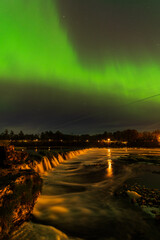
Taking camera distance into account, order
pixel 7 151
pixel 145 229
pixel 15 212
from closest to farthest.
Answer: pixel 15 212, pixel 145 229, pixel 7 151

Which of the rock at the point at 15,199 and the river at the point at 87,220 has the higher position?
the rock at the point at 15,199

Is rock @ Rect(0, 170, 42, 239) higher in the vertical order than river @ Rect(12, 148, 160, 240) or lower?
higher

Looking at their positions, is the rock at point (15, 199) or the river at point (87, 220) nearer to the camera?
the rock at point (15, 199)

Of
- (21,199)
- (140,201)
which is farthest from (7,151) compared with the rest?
(140,201)

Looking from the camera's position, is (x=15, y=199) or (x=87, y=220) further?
(x=87, y=220)

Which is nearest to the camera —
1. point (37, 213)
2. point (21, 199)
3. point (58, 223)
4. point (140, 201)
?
point (21, 199)

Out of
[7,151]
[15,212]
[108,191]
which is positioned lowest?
[108,191]

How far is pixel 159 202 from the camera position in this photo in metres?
7.46

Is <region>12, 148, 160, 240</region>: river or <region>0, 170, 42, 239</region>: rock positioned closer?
<region>0, 170, 42, 239</region>: rock

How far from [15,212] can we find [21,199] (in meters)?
0.39

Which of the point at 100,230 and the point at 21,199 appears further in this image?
the point at 100,230

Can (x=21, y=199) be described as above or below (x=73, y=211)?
above

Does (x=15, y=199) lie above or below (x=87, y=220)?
above

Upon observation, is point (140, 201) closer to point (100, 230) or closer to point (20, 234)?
point (100, 230)
